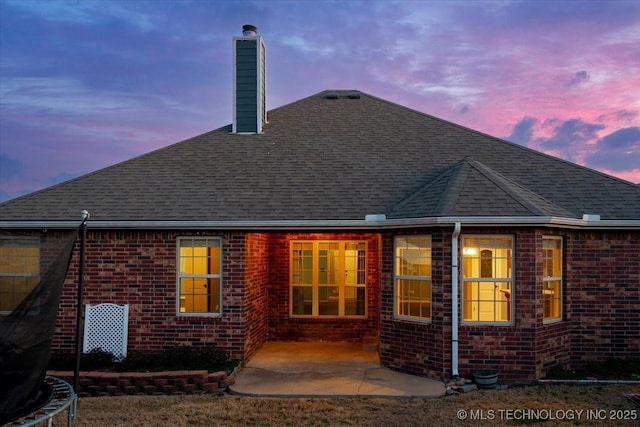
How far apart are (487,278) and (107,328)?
6962 millimetres

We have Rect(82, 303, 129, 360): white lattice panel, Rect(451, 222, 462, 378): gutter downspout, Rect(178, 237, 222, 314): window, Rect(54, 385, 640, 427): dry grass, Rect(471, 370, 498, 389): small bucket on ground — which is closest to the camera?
Rect(54, 385, 640, 427): dry grass

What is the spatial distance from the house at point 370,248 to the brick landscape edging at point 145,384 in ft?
4.75

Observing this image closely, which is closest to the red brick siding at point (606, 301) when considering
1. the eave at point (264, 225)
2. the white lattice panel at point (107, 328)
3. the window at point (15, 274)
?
the eave at point (264, 225)

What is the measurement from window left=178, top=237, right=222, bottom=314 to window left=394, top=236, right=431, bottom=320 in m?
3.41

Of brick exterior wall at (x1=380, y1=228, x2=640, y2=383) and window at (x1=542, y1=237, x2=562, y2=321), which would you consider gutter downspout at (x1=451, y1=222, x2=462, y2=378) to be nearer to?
brick exterior wall at (x1=380, y1=228, x2=640, y2=383)

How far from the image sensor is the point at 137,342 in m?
10.2

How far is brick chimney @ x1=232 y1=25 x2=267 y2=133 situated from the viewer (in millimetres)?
13406

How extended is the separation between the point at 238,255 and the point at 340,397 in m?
3.37

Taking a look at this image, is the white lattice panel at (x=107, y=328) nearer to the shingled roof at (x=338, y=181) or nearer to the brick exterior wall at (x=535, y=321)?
the shingled roof at (x=338, y=181)

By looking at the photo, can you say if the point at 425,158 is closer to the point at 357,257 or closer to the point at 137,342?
the point at 357,257

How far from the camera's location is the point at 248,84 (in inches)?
536

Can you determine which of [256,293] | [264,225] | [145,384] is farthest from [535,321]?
[145,384]

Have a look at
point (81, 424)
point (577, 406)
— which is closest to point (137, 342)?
point (81, 424)

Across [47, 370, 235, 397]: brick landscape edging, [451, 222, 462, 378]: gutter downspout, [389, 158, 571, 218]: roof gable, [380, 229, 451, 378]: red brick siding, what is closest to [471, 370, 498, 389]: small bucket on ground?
[451, 222, 462, 378]: gutter downspout
